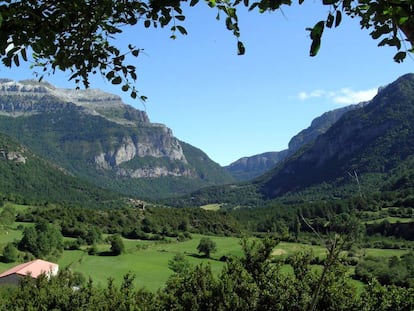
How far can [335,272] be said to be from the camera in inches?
639

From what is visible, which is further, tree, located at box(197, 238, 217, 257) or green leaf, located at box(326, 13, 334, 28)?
tree, located at box(197, 238, 217, 257)

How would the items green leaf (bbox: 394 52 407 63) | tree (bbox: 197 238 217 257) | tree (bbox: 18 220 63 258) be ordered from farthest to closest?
tree (bbox: 197 238 217 257)
tree (bbox: 18 220 63 258)
green leaf (bbox: 394 52 407 63)

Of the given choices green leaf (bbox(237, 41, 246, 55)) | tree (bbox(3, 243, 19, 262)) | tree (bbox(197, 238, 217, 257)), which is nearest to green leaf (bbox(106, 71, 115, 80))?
green leaf (bbox(237, 41, 246, 55))

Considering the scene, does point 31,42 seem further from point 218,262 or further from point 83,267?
point 218,262

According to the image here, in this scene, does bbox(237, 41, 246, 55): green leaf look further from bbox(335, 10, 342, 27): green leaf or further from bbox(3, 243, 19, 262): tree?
bbox(3, 243, 19, 262): tree

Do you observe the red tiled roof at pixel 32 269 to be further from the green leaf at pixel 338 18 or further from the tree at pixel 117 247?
the green leaf at pixel 338 18

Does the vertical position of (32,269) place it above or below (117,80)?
below

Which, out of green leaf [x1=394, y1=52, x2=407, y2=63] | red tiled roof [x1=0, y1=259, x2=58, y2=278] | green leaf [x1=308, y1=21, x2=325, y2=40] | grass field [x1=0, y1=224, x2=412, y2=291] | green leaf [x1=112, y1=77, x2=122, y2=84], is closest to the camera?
green leaf [x1=308, y1=21, x2=325, y2=40]

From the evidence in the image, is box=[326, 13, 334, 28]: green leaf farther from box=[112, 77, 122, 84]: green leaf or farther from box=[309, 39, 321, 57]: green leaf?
box=[112, 77, 122, 84]: green leaf

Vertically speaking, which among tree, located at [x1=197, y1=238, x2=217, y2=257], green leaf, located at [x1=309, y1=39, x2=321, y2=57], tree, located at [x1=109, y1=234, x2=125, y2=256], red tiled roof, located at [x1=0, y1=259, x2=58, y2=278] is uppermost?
green leaf, located at [x1=309, y1=39, x2=321, y2=57]

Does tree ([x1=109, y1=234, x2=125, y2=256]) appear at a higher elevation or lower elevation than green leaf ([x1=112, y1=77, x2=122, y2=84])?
lower

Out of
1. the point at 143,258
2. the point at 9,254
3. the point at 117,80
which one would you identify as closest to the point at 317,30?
the point at 117,80

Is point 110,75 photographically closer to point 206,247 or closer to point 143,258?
point 143,258

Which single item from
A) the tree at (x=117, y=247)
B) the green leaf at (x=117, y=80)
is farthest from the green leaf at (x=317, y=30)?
the tree at (x=117, y=247)
